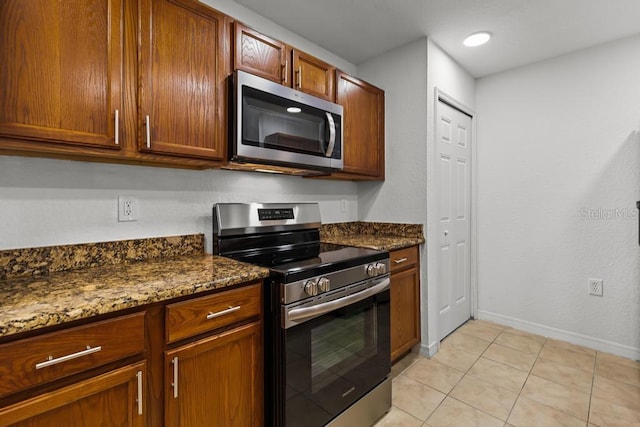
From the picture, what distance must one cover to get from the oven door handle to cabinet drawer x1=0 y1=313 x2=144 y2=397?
566 millimetres

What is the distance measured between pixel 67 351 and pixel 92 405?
19 cm

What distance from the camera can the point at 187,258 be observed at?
5.24 feet

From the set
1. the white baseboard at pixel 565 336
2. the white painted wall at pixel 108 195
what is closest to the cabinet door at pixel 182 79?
the white painted wall at pixel 108 195

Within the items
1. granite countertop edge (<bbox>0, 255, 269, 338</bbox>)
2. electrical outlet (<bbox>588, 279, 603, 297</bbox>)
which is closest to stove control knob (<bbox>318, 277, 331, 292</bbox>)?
granite countertop edge (<bbox>0, 255, 269, 338</bbox>)

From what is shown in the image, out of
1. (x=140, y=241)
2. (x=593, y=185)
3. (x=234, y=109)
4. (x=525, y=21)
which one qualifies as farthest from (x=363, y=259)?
(x=593, y=185)

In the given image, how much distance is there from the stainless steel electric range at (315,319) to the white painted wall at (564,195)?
171 cm

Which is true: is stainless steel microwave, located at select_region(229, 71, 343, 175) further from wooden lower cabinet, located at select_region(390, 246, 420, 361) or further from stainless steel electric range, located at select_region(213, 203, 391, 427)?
wooden lower cabinet, located at select_region(390, 246, 420, 361)

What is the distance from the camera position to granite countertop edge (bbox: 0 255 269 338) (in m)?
0.83

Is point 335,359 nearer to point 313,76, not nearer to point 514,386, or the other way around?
point 514,386

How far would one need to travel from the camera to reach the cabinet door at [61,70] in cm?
102

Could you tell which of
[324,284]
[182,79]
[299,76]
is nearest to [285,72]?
[299,76]

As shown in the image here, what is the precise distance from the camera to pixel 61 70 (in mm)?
1111

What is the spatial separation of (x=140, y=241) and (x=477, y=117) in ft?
9.79

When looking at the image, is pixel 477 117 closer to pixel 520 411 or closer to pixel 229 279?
pixel 520 411
